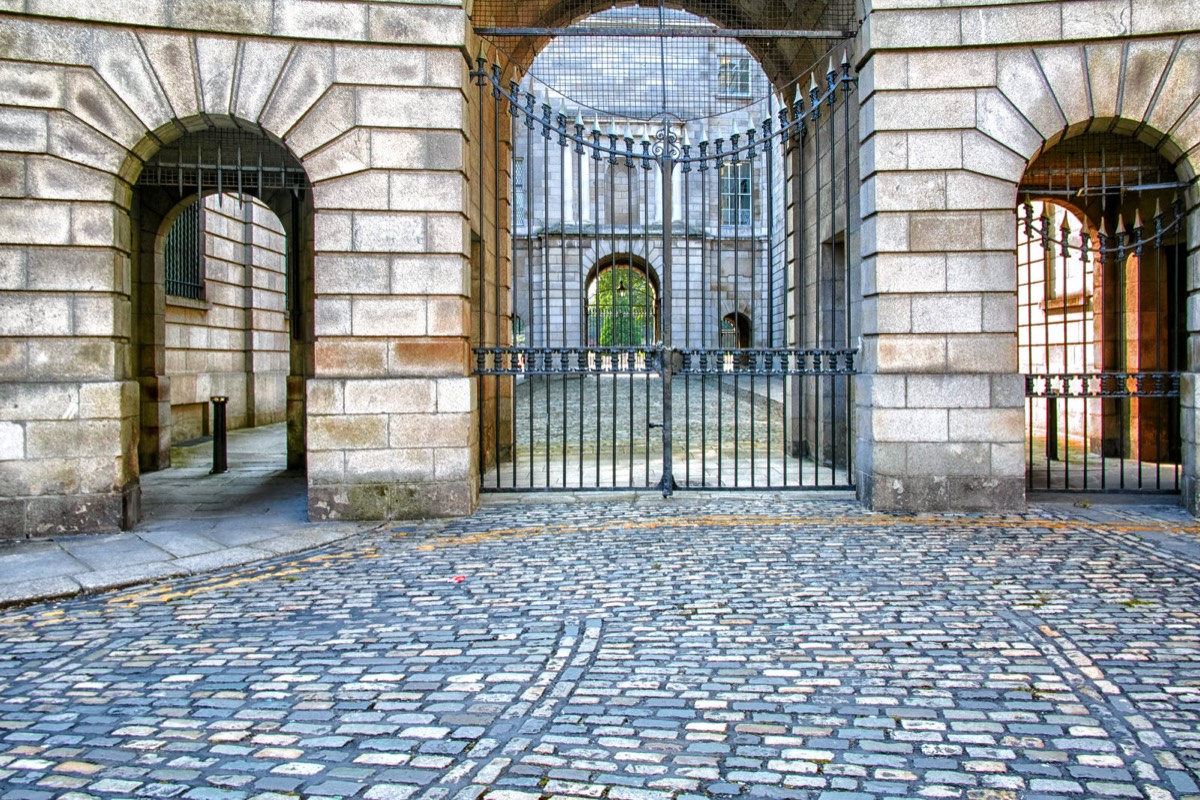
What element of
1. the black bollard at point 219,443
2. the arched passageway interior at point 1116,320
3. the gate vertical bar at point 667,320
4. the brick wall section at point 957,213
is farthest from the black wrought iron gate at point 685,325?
the black bollard at point 219,443

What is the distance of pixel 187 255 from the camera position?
1717cm

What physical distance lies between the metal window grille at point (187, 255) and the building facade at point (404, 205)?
8.68 meters

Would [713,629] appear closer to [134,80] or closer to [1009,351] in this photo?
[1009,351]

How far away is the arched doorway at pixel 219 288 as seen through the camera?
10969 millimetres

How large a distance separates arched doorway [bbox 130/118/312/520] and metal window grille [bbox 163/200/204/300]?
21 millimetres

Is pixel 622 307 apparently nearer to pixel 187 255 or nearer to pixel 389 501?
pixel 389 501

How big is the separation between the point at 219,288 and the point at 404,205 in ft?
38.7

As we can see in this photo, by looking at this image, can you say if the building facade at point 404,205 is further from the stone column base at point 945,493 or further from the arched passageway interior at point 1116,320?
Answer: the arched passageway interior at point 1116,320

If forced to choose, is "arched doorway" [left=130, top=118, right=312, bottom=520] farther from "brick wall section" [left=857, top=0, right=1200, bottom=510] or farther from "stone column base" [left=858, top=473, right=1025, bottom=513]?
"stone column base" [left=858, top=473, right=1025, bottom=513]

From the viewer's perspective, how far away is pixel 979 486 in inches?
338

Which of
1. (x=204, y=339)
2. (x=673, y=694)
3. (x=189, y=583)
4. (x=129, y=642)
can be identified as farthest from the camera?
(x=204, y=339)

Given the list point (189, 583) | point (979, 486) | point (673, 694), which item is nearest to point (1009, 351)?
point (979, 486)

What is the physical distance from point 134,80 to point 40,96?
783mm

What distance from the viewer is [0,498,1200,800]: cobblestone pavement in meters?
3.28
